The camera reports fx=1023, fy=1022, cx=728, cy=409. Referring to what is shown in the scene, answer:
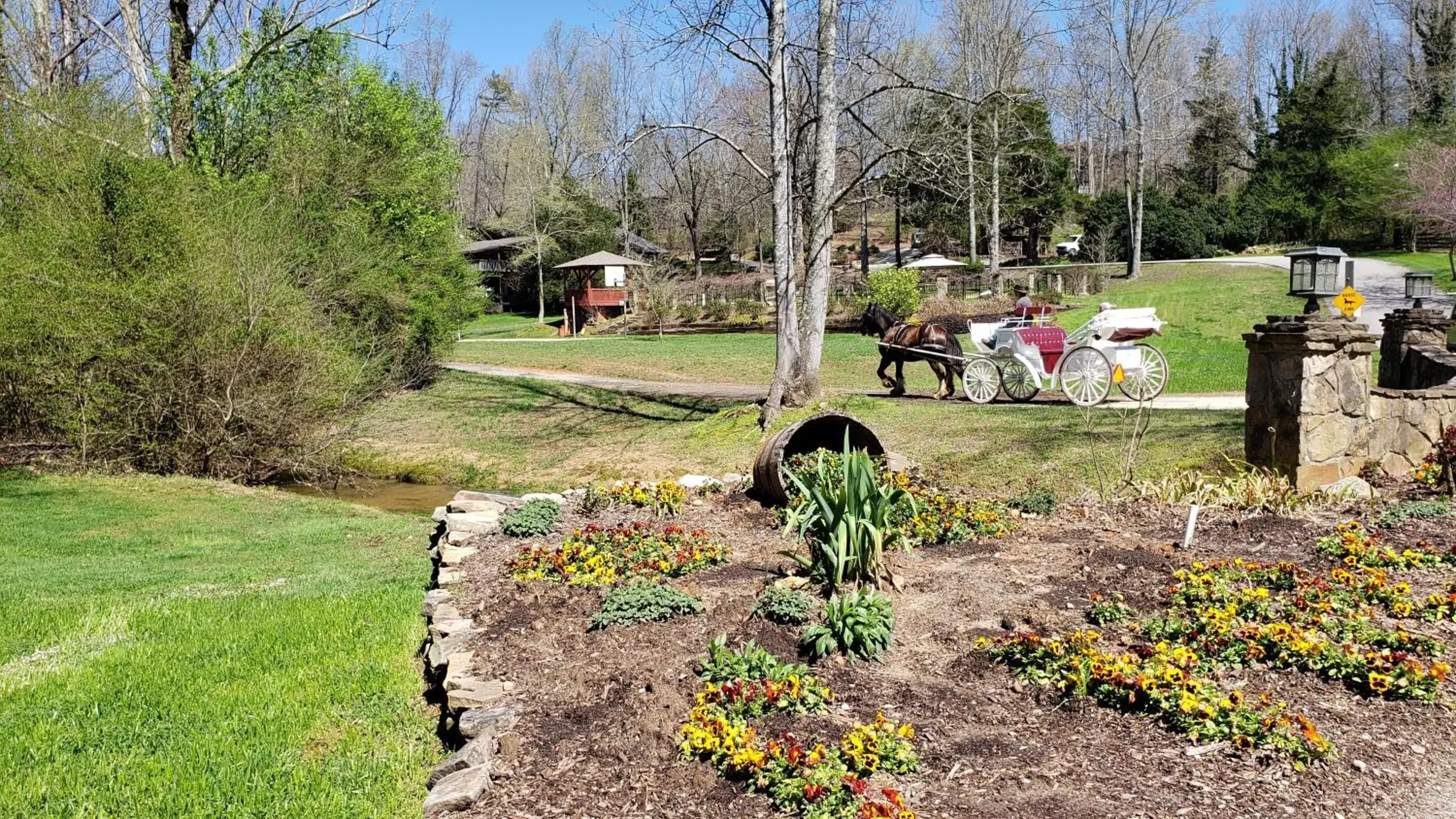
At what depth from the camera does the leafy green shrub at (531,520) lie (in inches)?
270

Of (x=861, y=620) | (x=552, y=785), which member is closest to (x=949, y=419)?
(x=861, y=620)

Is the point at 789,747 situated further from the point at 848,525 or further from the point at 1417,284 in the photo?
the point at 1417,284

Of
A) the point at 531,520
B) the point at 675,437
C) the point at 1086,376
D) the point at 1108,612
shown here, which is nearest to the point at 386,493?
the point at 675,437

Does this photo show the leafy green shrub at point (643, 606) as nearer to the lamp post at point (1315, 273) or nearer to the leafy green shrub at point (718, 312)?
the lamp post at point (1315, 273)

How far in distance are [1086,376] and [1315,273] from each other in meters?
4.36

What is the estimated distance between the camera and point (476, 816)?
3342 millimetres

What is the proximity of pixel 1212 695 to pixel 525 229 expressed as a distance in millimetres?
48177

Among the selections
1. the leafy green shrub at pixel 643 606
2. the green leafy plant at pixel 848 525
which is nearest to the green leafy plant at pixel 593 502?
the leafy green shrub at pixel 643 606

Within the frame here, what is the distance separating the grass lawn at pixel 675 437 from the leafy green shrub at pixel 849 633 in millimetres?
4514

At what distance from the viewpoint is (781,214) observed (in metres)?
13.1

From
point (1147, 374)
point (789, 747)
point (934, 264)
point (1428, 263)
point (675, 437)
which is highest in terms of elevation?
point (934, 264)

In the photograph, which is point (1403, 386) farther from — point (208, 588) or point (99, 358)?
point (99, 358)

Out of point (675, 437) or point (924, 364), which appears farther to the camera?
point (924, 364)

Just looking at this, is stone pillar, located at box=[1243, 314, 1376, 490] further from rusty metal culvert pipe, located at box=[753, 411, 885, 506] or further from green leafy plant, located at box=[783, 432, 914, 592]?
green leafy plant, located at box=[783, 432, 914, 592]
